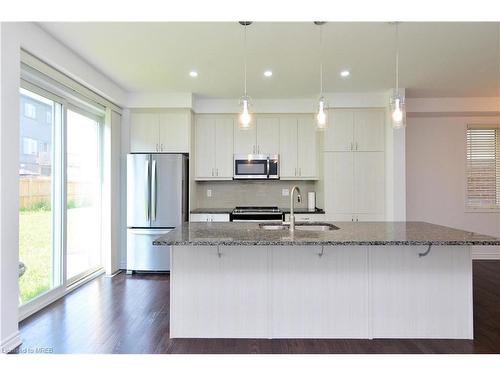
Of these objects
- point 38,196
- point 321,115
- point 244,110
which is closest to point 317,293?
point 321,115

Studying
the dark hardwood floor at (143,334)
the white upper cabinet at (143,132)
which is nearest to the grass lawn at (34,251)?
the dark hardwood floor at (143,334)

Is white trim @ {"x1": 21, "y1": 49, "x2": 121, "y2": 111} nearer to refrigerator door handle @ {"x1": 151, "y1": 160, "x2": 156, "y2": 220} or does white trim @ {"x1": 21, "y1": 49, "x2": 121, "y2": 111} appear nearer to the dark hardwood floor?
refrigerator door handle @ {"x1": 151, "y1": 160, "x2": 156, "y2": 220}

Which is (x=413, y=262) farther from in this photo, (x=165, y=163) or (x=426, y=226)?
(x=165, y=163)

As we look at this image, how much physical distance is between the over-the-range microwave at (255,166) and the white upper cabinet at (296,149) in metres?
0.14

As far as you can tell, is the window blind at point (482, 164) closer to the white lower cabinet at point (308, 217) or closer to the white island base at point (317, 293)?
the white lower cabinet at point (308, 217)

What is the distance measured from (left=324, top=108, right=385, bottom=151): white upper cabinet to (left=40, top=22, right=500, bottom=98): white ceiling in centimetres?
40

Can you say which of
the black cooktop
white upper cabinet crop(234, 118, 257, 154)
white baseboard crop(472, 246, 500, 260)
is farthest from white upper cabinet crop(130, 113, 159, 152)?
white baseboard crop(472, 246, 500, 260)

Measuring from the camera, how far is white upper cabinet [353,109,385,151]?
16.3 feet

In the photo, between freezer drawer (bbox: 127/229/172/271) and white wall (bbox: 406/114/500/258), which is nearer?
freezer drawer (bbox: 127/229/172/271)

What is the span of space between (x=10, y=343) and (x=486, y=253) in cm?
634

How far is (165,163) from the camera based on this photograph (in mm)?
4773

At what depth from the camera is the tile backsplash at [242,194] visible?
5.65 meters
